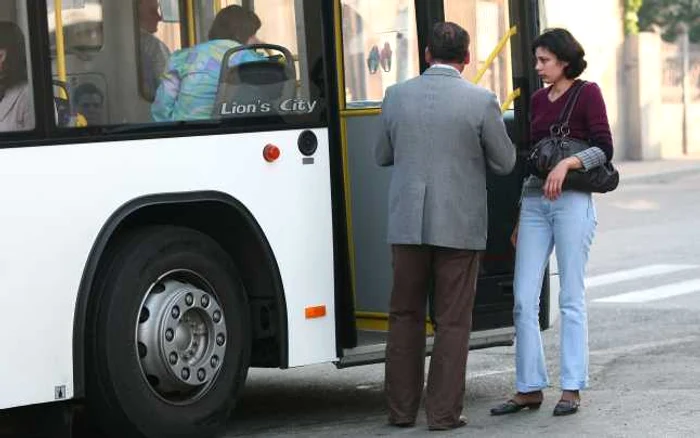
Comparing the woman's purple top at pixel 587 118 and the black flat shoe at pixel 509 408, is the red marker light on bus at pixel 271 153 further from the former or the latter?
the black flat shoe at pixel 509 408

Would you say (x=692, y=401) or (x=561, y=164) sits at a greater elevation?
(x=561, y=164)

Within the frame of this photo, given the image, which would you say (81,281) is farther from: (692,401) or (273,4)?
(692,401)

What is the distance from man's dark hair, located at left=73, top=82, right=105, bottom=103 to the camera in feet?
22.8

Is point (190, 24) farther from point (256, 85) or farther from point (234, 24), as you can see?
point (256, 85)

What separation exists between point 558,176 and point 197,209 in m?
1.61

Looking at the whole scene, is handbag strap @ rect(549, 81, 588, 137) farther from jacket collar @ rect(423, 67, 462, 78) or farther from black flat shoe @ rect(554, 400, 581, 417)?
black flat shoe @ rect(554, 400, 581, 417)

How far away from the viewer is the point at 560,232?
25.7ft

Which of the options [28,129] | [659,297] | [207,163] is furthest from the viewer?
[659,297]

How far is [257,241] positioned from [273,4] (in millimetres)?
1075

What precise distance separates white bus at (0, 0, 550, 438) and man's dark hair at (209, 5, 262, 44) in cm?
3

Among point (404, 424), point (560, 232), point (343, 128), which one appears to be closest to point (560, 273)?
point (560, 232)

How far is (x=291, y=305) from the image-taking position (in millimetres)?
7660

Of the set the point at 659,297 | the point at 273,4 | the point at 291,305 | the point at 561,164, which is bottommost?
the point at 659,297

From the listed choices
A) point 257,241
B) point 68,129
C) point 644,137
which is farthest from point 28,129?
point 644,137
